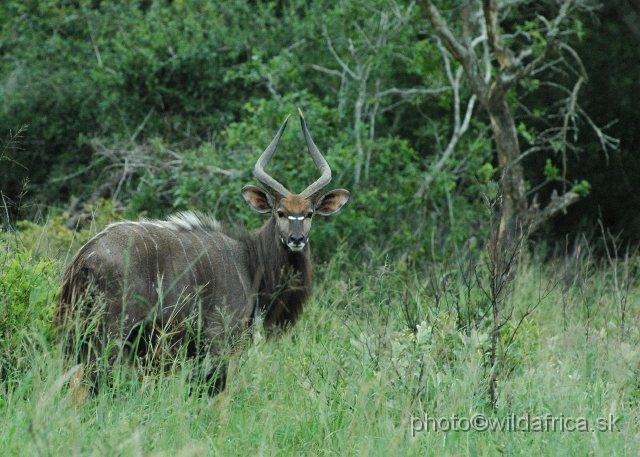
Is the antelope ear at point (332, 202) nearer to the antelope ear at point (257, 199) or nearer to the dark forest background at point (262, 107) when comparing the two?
the antelope ear at point (257, 199)

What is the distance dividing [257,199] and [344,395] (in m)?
2.49

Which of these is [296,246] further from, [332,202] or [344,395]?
[344,395]

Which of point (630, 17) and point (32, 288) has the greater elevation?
point (630, 17)

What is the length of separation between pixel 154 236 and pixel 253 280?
32.7 inches

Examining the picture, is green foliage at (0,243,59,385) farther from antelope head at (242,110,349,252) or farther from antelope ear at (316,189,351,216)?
antelope ear at (316,189,351,216)

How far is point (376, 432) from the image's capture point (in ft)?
11.4

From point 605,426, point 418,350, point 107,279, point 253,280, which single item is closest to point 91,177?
point 253,280

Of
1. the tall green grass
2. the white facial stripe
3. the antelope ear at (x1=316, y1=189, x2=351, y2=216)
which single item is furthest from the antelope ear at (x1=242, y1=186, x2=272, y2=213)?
the tall green grass

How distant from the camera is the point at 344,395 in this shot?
380 centimetres

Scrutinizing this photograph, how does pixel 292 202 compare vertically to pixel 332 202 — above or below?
above

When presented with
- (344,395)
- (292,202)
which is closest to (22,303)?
(344,395)

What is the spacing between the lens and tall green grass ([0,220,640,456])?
324 cm

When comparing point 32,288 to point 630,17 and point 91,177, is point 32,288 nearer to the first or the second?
point 630,17

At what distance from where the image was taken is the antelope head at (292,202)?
Result: 18.2ft
